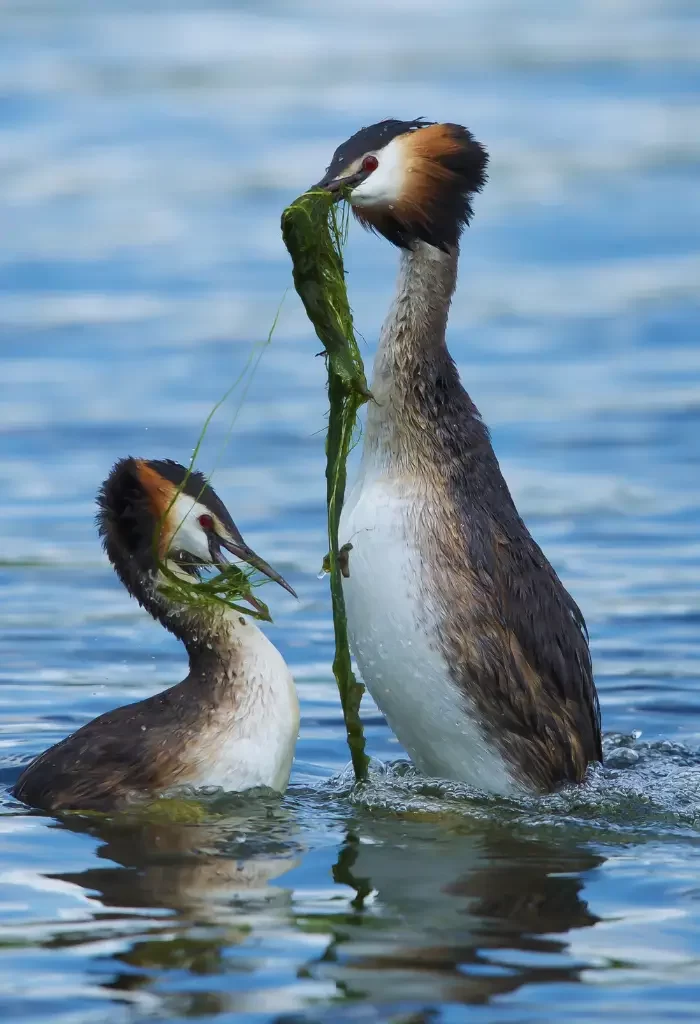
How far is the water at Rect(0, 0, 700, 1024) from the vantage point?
21.5 feet

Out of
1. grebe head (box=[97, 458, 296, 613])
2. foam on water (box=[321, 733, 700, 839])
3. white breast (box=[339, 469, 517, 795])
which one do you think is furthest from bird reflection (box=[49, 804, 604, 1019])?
grebe head (box=[97, 458, 296, 613])

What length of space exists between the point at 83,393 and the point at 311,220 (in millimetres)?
8105

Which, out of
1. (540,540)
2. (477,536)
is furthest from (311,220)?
(540,540)

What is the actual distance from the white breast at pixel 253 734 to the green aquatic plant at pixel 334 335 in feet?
0.92

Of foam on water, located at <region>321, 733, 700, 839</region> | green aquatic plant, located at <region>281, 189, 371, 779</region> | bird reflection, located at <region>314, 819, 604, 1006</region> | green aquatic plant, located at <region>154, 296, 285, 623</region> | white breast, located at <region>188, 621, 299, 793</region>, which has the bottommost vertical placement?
bird reflection, located at <region>314, 819, 604, 1006</region>

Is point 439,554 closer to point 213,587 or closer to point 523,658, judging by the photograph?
point 523,658

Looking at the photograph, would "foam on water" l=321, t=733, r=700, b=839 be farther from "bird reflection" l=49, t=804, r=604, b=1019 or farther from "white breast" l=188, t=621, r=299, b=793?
"white breast" l=188, t=621, r=299, b=793

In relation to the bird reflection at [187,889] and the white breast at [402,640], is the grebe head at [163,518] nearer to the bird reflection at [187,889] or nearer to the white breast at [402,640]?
the white breast at [402,640]

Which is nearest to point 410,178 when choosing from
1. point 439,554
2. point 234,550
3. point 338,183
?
point 338,183

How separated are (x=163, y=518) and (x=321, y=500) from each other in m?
4.71

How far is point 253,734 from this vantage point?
841cm

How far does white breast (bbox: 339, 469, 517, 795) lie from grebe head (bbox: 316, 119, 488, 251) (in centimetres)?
98

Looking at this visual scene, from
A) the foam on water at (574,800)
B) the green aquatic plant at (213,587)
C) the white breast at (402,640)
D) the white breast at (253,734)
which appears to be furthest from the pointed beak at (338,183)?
the foam on water at (574,800)

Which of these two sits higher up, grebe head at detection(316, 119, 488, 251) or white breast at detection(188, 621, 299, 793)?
grebe head at detection(316, 119, 488, 251)
